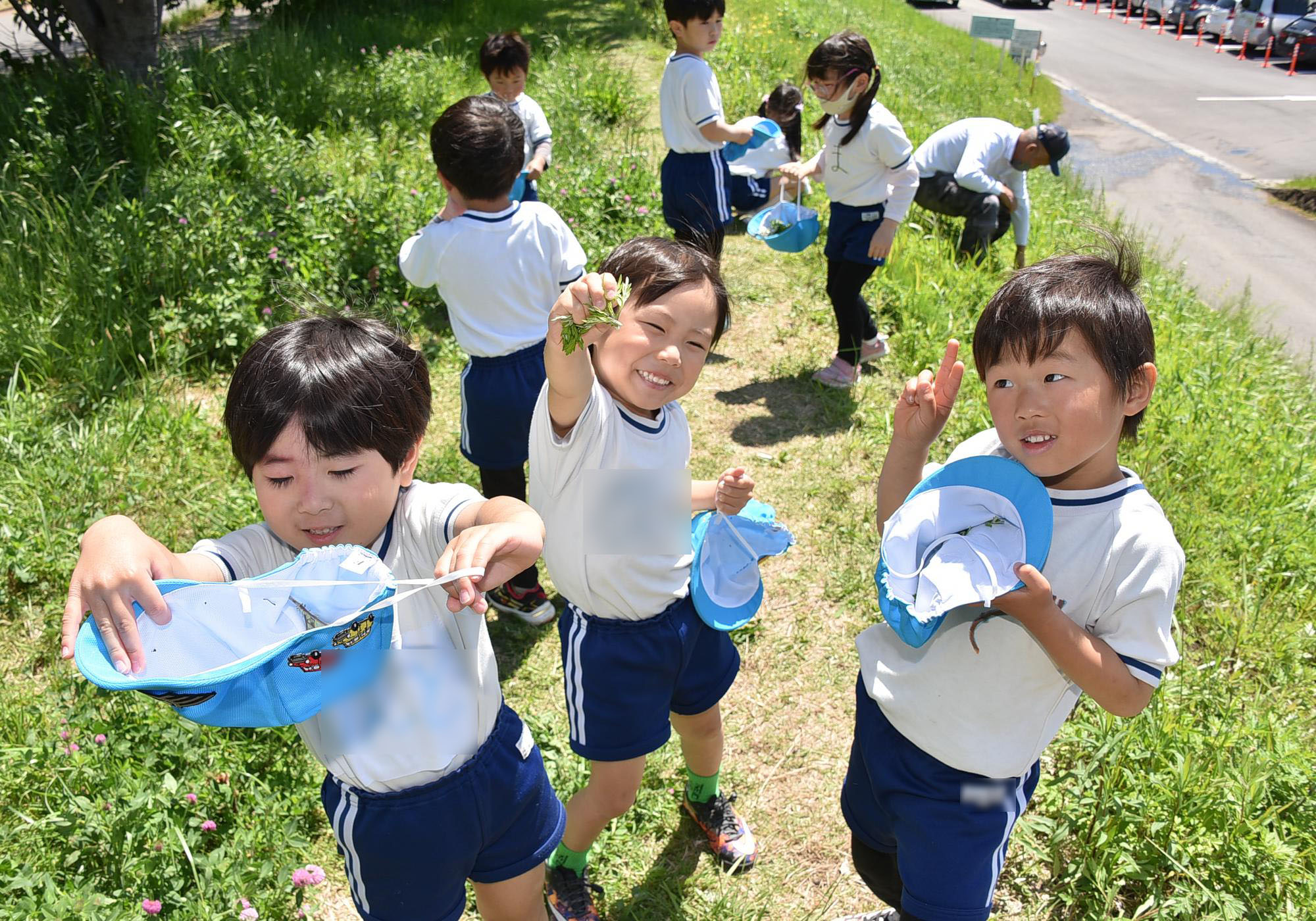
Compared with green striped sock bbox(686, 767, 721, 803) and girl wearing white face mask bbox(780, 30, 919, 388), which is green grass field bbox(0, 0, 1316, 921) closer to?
green striped sock bbox(686, 767, 721, 803)

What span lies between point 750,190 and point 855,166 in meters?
2.58

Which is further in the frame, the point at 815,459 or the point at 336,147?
the point at 336,147

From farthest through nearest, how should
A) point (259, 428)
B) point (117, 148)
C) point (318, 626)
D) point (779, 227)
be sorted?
point (117, 148) → point (779, 227) → point (259, 428) → point (318, 626)

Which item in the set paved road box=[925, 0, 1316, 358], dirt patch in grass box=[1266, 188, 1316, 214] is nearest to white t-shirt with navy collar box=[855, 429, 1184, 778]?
Answer: paved road box=[925, 0, 1316, 358]

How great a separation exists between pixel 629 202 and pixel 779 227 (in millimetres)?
1856

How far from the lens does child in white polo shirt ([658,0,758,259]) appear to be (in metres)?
4.86

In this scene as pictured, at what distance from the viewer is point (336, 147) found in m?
6.64

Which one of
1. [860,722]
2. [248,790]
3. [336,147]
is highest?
[336,147]

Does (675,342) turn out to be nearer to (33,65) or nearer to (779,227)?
(779,227)

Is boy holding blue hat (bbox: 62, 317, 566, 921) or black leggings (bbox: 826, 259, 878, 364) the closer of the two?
boy holding blue hat (bbox: 62, 317, 566, 921)

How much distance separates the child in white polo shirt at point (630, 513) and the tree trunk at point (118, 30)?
6015 millimetres

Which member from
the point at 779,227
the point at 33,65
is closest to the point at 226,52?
the point at 33,65

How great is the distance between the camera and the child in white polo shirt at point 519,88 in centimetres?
495

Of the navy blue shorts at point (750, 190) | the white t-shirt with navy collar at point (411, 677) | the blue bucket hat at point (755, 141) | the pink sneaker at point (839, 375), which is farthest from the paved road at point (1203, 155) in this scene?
the white t-shirt with navy collar at point (411, 677)
